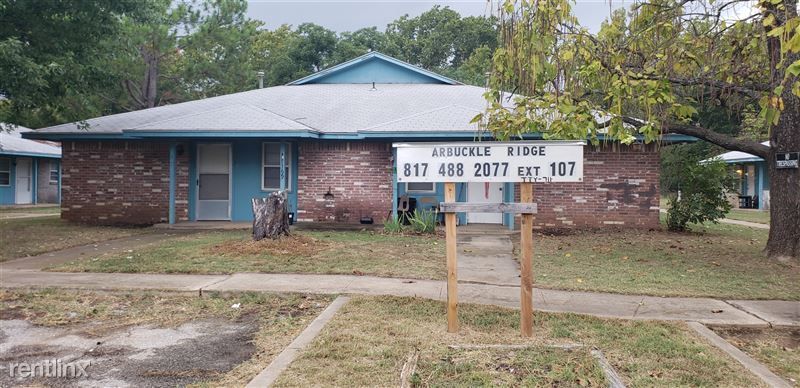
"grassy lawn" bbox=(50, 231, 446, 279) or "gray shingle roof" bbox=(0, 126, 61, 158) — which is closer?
"grassy lawn" bbox=(50, 231, 446, 279)

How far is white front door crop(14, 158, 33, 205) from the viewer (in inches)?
1035

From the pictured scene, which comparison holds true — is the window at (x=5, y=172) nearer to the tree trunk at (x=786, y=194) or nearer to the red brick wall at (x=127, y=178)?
the red brick wall at (x=127, y=178)

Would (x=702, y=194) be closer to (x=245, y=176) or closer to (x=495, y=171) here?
(x=495, y=171)

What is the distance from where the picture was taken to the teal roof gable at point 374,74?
70.1ft

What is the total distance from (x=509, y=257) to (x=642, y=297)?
3.31 metres

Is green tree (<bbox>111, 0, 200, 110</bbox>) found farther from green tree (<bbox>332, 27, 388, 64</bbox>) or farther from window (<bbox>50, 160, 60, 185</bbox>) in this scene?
green tree (<bbox>332, 27, 388, 64</bbox>)

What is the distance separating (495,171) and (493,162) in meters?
0.09

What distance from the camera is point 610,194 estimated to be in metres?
13.7

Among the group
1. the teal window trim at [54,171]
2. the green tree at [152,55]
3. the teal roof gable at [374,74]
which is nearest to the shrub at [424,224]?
the teal roof gable at [374,74]

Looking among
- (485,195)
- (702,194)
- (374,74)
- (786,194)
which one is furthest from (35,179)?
(786,194)

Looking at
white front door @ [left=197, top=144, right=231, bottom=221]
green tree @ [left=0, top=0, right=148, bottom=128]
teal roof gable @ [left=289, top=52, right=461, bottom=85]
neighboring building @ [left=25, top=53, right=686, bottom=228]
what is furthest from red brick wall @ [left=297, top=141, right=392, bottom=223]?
teal roof gable @ [left=289, top=52, right=461, bottom=85]

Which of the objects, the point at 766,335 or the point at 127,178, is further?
the point at 127,178

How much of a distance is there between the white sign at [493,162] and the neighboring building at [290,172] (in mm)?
8322

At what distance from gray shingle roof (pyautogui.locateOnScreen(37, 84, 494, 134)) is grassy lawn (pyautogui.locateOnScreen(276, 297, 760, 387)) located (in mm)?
8227
